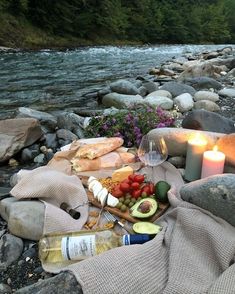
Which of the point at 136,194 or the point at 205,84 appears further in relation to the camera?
the point at 205,84

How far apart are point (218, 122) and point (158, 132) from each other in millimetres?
1157

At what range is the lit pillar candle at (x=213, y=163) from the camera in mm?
3289

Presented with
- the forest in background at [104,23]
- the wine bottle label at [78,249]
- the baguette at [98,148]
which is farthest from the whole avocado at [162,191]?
the forest in background at [104,23]

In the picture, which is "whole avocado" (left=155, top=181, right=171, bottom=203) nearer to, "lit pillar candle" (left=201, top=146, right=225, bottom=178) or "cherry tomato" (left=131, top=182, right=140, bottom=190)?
"cherry tomato" (left=131, top=182, right=140, bottom=190)

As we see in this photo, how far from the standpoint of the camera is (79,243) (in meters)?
2.55

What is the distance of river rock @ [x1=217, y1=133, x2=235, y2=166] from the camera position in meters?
3.53

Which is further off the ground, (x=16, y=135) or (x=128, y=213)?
(x=128, y=213)

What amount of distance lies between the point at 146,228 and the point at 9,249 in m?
0.98

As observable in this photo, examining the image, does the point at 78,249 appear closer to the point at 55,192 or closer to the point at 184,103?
the point at 55,192

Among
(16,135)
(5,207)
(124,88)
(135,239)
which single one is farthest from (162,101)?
(135,239)

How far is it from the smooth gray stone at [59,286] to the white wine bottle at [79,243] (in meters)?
0.43

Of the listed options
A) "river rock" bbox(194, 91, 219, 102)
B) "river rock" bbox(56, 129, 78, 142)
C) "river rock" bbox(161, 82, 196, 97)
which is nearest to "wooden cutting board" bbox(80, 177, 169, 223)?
"river rock" bbox(56, 129, 78, 142)

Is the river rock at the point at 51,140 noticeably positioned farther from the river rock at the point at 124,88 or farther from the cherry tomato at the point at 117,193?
the river rock at the point at 124,88

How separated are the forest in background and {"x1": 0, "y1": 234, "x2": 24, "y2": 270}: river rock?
22.7m
